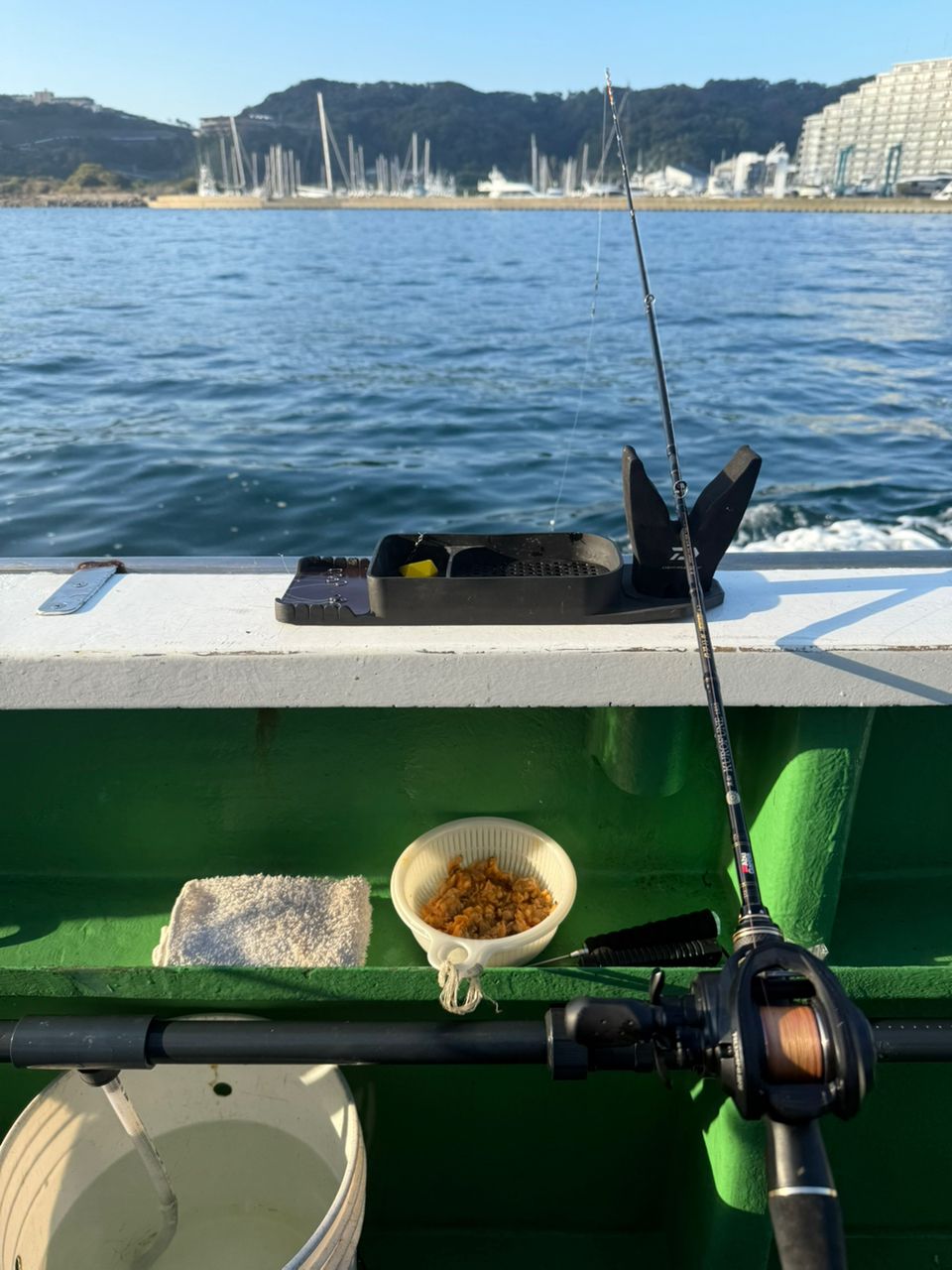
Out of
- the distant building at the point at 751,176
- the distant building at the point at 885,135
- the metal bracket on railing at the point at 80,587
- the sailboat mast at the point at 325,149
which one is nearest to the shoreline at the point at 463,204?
the sailboat mast at the point at 325,149

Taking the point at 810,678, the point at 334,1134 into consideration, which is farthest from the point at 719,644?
the point at 334,1134

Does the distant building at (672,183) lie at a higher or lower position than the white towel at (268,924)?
higher

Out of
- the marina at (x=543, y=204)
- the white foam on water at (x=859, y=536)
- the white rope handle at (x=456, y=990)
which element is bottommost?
the white foam on water at (x=859, y=536)

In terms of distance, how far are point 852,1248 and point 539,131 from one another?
134 metres

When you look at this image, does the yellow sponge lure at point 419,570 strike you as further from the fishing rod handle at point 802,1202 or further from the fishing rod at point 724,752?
the fishing rod handle at point 802,1202

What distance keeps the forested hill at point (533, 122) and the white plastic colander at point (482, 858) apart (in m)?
120

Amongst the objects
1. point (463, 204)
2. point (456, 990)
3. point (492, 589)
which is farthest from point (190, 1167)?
point (463, 204)

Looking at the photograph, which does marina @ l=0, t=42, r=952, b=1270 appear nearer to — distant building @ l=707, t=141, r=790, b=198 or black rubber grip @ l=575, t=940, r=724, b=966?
black rubber grip @ l=575, t=940, r=724, b=966

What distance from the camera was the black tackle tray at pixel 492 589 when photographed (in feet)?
6.86

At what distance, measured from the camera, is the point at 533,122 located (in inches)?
4712

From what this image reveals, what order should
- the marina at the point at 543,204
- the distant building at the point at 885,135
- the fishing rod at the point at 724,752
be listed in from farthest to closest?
1. the distant building at the point at 885,135
2. the marina at the point at 543,204
3. the fishing rod at the point at 724,752

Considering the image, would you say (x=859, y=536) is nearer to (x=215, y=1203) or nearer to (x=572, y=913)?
(x=572, y=913)

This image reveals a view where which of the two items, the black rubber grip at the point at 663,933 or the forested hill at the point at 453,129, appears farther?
the forested hill at the point at 453,129

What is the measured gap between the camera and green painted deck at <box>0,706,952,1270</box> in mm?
2021
